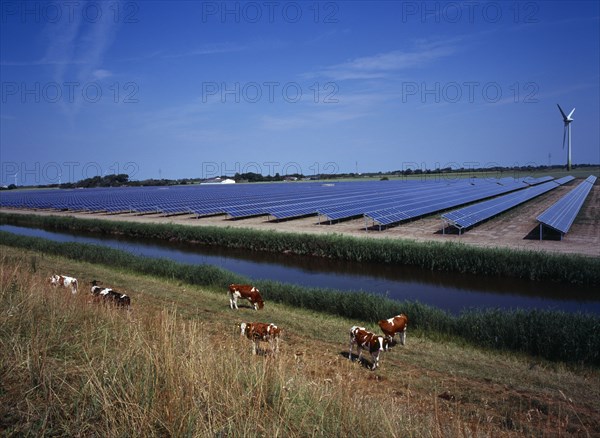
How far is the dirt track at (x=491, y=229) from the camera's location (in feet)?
80.4

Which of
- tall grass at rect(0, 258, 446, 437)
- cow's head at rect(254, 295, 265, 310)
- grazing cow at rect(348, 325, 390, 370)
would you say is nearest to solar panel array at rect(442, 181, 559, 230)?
cow's head at rect(254, 295, 265, 310)

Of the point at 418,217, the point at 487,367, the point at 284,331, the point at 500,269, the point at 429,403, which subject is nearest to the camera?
the point at 429,403

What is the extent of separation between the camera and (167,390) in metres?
3.63

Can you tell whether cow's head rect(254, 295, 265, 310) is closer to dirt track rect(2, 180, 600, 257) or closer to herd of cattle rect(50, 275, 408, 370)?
herd of cattle rect(50, 275, 408, 370)

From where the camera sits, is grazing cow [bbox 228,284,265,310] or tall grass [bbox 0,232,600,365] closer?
tall grass [bbox 0,232,600,365]

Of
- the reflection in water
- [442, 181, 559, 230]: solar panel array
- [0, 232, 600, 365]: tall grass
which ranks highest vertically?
[442, 181, 559, 230]: solar panel array

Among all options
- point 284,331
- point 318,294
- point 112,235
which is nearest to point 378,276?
point 318,294

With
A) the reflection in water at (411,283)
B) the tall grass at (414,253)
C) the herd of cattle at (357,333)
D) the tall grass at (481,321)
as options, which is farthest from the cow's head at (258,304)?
the tall grass at (414,253)

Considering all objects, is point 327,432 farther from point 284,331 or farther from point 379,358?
point 284,331

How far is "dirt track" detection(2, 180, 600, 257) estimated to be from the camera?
24516mm

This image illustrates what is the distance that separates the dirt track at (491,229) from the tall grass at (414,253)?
3.57 m

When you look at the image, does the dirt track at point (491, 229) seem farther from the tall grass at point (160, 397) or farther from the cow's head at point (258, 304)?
the tall grass at point (160, 397)

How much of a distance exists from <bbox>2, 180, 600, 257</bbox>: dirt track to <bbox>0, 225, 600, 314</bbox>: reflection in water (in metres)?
5.30

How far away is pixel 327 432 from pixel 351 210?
3723 cm
